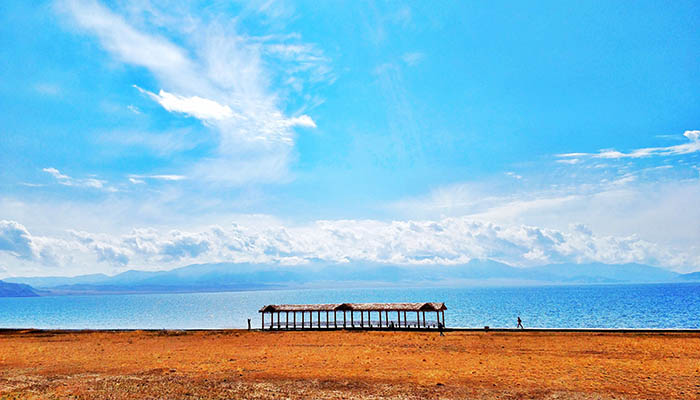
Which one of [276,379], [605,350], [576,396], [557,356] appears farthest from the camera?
[605,350]

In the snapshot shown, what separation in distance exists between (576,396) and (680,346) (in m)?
20.7

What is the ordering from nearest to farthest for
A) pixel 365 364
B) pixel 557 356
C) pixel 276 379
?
pixel 276 379
pixel 365 364
pixel 557 356

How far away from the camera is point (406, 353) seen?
1394 inches

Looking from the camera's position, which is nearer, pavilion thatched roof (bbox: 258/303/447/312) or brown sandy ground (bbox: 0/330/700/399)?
brown sandy ground (bbox: 0/330/700/399)

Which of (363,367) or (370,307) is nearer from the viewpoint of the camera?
(363,367)

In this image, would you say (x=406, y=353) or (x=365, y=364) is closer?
(x=365, y=364)

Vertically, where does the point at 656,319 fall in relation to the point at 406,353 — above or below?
below

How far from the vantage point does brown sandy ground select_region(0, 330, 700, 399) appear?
74.4ft

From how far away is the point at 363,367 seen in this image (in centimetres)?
2920

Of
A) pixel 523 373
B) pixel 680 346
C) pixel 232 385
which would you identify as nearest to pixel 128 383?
pixel 232 385

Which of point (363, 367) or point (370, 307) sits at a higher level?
point (370, 307)

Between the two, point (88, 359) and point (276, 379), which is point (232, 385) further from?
point (88, 359)

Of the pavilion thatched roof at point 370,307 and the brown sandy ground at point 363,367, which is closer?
the brown sandy ground at point 363,367

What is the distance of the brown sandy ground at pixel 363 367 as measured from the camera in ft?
74.4
